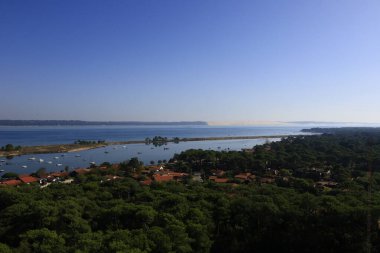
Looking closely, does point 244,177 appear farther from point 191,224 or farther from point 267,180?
point 191,224

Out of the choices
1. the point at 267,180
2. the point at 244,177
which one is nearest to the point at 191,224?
the point at 267,180

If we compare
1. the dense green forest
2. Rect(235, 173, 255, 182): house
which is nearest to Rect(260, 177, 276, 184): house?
Rect(235, 173, 255, 182): house

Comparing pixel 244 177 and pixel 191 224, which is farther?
pixel 244 177

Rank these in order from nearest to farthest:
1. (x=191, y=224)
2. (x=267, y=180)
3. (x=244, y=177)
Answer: (x=191, y=224)
(x=267, y=180)
(x=244, y=177)

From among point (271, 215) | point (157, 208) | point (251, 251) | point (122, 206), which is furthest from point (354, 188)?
point (122, 206)

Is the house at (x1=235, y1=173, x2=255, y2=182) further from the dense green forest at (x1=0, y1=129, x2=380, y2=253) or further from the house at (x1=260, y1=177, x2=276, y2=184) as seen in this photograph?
the dense green forest at (x1=0, y1=129, x2=380, y2=253)

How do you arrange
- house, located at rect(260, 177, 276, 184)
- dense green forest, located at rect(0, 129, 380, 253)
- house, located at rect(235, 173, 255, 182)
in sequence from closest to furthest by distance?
dense green forest, located at rect(0, 129, 380, 253) < house, located at rect(260, 177, 276, 184) < house, located at rect(235, 173, 255, 182)

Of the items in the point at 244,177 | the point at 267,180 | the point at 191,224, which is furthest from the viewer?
the point at 244,177

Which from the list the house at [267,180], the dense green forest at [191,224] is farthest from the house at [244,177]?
the dense green forest at [191,224]

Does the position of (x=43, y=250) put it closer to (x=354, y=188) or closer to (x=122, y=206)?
(x=122, y=206)

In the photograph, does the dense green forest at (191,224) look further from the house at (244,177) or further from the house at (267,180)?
the house at (244,177)

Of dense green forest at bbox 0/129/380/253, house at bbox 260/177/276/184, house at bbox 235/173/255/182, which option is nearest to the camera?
dense green forest at bbox 0/129/380/253
